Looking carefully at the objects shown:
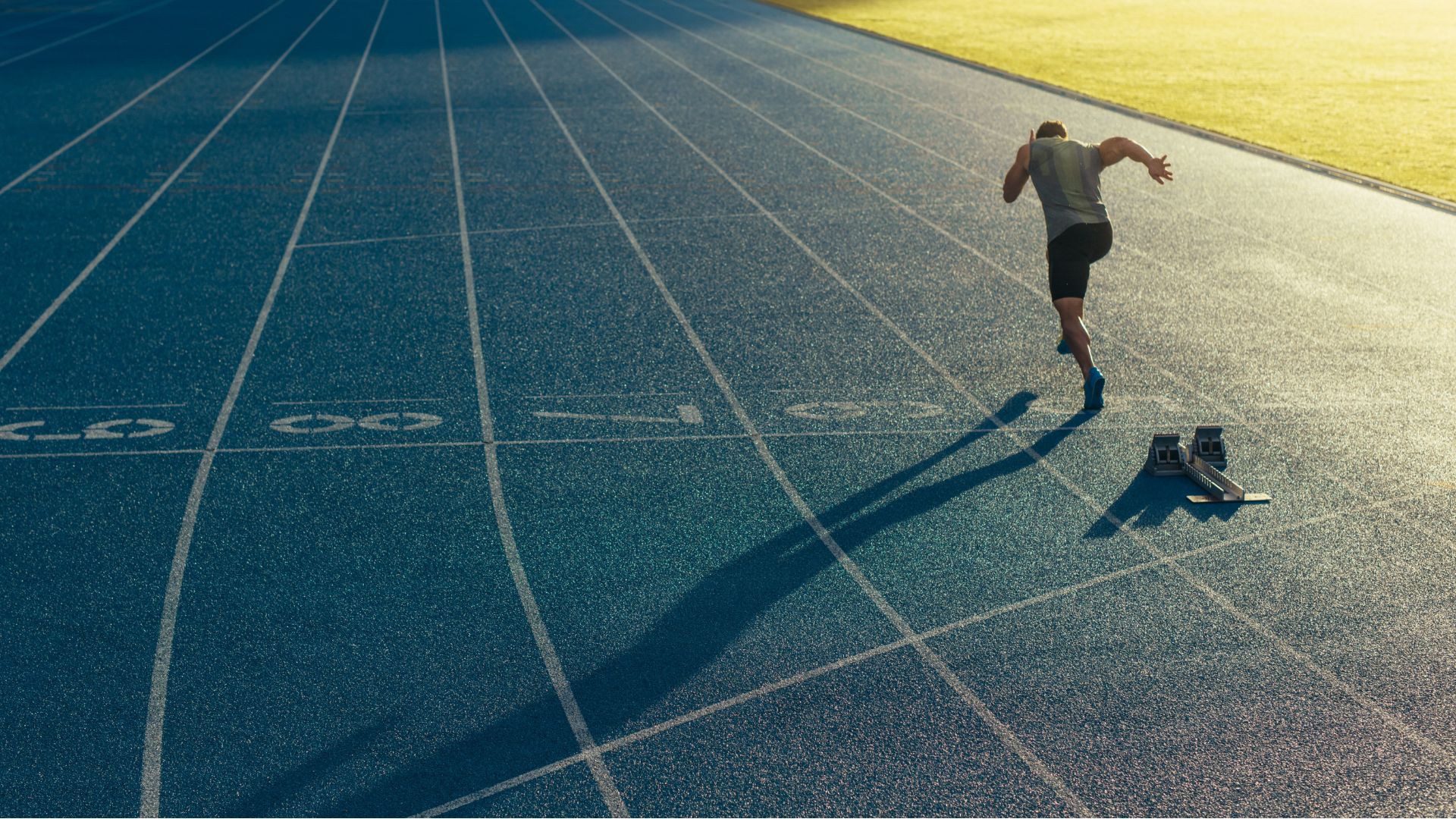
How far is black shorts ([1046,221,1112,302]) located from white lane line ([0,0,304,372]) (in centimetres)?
621

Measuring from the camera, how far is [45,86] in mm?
16484

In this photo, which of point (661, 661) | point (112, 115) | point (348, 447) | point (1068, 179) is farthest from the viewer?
point (112, 115)

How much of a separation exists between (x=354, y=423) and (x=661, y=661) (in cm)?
286

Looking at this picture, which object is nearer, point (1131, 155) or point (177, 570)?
point (177, 570)

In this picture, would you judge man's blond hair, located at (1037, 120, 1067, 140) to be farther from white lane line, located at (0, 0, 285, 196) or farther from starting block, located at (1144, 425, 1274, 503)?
white lane line, located at (0, 0, 285, 196)

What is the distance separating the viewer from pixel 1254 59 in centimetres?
2203

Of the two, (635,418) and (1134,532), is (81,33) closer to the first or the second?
(635,418)

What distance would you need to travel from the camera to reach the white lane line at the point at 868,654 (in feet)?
13.1

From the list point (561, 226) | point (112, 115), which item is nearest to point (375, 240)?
point (561, 226)

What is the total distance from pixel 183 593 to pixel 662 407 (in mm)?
2823

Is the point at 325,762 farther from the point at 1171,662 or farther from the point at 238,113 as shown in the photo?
the point at 238,113

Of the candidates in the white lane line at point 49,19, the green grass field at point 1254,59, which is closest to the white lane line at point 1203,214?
the green grass field at point 1254,59

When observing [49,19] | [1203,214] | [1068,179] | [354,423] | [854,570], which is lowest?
[1203,214]

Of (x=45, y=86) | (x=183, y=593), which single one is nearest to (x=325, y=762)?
(x=183, y=593)
